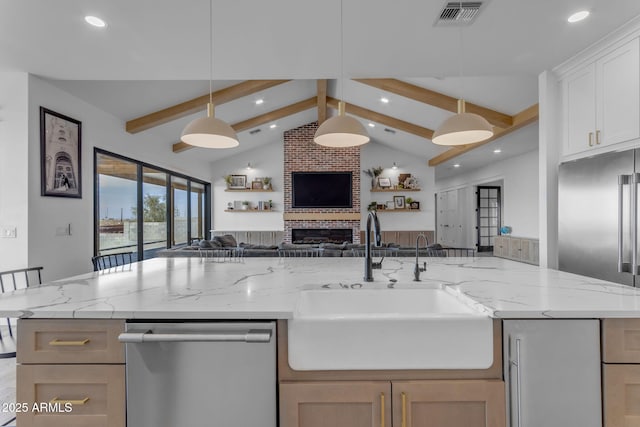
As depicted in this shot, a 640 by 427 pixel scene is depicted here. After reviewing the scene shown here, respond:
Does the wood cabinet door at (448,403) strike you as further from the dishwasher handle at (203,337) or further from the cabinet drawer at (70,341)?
the cabinet drawer at (70,341)

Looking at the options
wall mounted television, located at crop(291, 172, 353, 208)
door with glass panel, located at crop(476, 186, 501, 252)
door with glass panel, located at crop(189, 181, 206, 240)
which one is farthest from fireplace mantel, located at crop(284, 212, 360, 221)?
door with glass panel, located at crop(476, 186, 501, 252)

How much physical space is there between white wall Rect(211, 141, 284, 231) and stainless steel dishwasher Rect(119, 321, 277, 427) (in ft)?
24.6


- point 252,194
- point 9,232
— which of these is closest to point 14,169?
point 9,232

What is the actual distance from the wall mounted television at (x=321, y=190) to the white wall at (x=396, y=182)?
26.2 inches

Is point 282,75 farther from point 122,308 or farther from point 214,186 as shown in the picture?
point 214,186

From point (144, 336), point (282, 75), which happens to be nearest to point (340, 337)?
point (144, 336)

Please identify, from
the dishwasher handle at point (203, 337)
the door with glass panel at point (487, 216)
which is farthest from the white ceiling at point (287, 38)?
the door with glass panel at point (487, 216)

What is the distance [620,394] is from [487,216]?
911 centimetres

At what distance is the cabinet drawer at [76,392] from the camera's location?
1.21 m

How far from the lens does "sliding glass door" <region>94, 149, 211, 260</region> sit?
4.59 metres

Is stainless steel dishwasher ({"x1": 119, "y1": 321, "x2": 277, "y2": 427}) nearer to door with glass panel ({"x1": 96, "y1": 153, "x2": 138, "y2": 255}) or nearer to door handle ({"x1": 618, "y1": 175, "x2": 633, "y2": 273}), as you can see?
door handle ({"x1": 618, "y1": 175, "x2": 633, "y2": 273})

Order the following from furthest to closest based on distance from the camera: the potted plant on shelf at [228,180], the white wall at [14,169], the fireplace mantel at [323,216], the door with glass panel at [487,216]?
1. the door with glass panel at [487,216]
2. the potted plant on shelf at [228,180]
3. the fireplace mantel at [323,216]
4. the white wall at [14,169]

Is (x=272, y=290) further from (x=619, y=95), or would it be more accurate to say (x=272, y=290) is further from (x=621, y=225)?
(x=619, y=95)

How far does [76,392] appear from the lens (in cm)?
122
